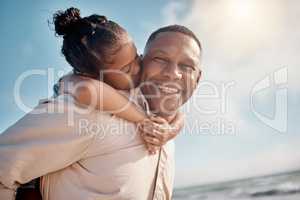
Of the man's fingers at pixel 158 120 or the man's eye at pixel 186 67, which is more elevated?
the man's eye at pixel 186 67

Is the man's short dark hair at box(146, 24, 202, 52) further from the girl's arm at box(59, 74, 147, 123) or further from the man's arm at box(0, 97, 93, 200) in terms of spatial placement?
the man's arm at box(0, 97, 93, 200)

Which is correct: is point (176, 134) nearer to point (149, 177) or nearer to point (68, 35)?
point (149, 177)

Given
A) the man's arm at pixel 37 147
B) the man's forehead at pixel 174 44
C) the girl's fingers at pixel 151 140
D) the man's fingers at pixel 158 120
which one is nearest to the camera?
the man's arm at pixel 37 147

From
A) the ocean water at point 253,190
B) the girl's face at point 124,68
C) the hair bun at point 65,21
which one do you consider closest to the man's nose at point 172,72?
the girl's face at point 124,68

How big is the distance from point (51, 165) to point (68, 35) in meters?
0.52

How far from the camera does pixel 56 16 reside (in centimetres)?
144

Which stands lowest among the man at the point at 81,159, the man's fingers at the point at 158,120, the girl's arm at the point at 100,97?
the man at the point at 81,159

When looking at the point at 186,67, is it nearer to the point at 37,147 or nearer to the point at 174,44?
the point at 174,44

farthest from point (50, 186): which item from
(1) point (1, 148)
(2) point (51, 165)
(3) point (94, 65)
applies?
(3) point (94, 65)

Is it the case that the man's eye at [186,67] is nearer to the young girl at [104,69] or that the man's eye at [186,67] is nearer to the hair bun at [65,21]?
the young girl at [104,69]

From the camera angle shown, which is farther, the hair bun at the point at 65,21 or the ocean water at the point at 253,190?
the ocean water at the point at 253,190

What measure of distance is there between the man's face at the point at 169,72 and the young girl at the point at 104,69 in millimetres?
54

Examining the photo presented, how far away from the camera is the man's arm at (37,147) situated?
108 cm

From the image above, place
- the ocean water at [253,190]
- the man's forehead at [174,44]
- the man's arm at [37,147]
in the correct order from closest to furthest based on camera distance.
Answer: the man's arm at [37,147], the man's forehead at [174,44], the ocean water at [253,190]
